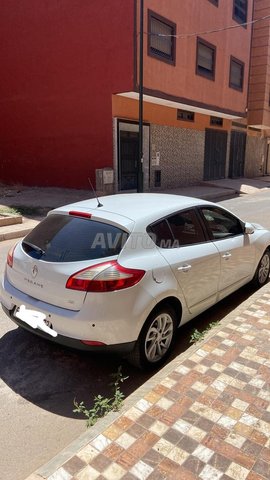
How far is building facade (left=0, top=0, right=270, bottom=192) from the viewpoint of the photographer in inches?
551

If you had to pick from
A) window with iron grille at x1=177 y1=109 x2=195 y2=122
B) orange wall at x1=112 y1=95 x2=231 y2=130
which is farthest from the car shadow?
window with iron grille at x1=177 y1=109 x2=195 y2=122

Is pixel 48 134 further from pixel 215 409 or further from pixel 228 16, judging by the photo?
pixel 215 409

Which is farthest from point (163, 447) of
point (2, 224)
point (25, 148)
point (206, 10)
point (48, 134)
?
point (206, 10)

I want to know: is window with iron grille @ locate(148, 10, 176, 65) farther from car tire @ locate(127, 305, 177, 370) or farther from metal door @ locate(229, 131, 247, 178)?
car tire @ locate(127, 305, 177, 370)

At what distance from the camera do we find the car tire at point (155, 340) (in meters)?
3.01

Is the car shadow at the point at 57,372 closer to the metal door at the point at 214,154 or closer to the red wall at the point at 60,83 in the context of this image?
the red wall at the point at 60,83

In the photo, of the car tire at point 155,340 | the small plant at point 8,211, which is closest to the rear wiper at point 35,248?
the car tire at point 155,340

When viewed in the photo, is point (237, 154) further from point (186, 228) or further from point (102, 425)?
point (102, 425)

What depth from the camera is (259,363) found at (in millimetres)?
2947

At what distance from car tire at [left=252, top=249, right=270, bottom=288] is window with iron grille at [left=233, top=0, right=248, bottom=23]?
1934 cm

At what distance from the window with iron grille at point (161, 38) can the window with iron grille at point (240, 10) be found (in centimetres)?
709

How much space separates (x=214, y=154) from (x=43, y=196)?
38.0ft

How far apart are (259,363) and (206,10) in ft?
60.3

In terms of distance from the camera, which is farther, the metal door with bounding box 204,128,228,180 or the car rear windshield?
the metal door with bounding box 204,128,228,180
